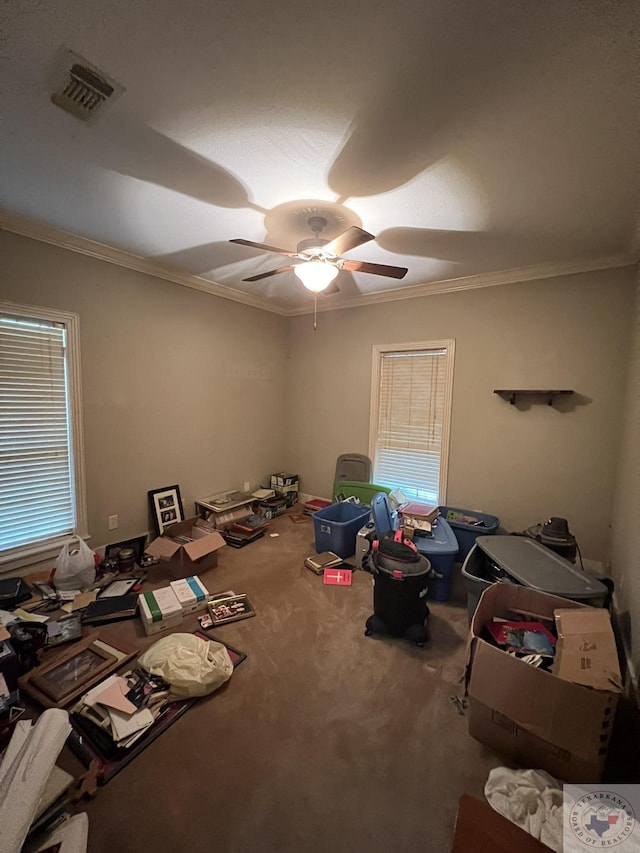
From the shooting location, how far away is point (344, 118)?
1.41m

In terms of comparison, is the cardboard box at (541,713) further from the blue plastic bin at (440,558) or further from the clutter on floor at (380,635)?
the blue plastic bin at (440,558)

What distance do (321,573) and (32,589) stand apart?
2.20 meters

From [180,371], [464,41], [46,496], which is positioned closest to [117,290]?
[180,371]

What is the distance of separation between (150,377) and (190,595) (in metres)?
2.01

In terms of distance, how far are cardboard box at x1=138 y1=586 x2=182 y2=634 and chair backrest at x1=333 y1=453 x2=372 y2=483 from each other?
2316 millimetres

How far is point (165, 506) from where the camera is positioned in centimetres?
336

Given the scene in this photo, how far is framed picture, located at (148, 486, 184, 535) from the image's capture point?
129 inches

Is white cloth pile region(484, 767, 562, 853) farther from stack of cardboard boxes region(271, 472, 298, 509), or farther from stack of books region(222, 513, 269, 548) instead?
stack of cardboard boxes region(271, 472, 298, 509)

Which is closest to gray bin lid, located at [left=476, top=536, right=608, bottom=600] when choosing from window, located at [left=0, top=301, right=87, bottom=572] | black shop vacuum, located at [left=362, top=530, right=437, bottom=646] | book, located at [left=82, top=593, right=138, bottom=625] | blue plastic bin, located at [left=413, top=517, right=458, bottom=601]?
blue plastic bin, located at [left=413, top=517, right=458, bottom=601]

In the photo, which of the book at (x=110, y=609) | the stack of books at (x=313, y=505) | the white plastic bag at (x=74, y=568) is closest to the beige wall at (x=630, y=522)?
the stack of books at (x=313, y=505)

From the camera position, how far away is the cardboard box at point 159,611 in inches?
84.6

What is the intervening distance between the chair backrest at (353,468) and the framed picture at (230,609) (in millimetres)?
1986

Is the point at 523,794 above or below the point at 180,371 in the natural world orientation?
below

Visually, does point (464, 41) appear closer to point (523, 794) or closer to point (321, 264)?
point (321, 264)
